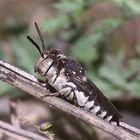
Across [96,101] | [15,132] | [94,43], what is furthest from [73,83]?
[94,43]

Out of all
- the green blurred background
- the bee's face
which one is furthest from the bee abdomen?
the green blurred background

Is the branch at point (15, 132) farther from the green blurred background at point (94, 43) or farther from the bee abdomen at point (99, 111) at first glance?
the green blurred background at point (94, 43)

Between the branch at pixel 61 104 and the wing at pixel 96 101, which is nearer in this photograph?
the branch at pixel 61 104

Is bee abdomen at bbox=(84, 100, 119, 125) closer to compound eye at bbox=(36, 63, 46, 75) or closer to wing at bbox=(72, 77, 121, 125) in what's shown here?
wing at bbox=(72, 77, 121, 125)

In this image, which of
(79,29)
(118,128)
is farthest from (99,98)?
(79,29)

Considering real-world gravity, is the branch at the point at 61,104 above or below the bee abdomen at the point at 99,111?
below

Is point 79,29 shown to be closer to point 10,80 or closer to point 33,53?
point 33,53

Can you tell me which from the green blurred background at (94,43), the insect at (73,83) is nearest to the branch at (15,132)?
the insect at (73,83)
